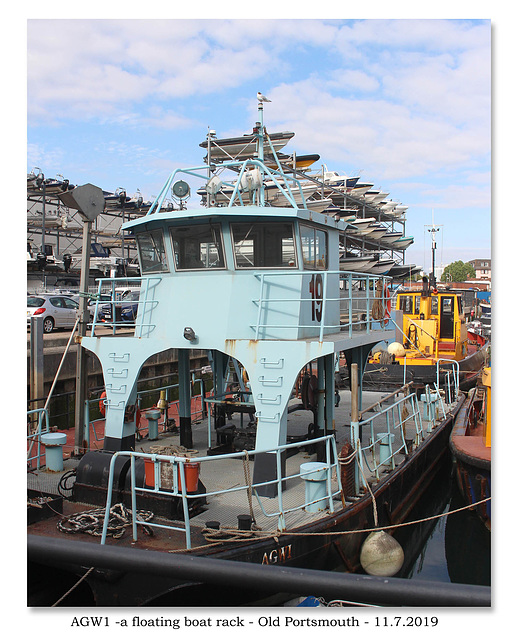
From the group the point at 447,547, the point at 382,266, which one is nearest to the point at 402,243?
the point at 382,266

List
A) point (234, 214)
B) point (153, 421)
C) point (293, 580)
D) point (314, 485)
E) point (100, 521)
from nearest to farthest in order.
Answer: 1. point (293, 580)
2. point (100, 521)
3. point (314, 485)
4. point (234, 214)
5. point (153, 421)

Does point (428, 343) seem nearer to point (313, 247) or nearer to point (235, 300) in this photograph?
point (313, 247)

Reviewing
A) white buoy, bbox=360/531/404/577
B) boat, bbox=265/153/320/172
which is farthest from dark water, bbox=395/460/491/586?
boat, bbox=265/153/320/172

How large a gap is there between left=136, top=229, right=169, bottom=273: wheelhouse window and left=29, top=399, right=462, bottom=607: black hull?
4.63 meters

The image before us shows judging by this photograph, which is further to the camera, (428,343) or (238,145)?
(428,343)

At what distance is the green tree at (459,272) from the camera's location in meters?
75.0

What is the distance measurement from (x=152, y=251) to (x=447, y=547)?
7982 mm

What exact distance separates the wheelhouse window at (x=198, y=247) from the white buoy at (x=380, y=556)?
176 inches

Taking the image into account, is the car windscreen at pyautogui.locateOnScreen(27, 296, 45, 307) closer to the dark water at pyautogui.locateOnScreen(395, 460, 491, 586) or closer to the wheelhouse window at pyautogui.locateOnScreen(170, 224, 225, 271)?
the wheelhouse window at pyautogui.locateOnScreen(170, 224, 225, 271)

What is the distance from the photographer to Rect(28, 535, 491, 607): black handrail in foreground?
165 cm

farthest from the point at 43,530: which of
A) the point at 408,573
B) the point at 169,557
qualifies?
the point at 408,573

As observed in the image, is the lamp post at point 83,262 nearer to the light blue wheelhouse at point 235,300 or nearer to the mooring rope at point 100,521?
the light blue wheelhouse at point 235,300

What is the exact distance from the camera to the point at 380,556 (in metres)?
7.36
